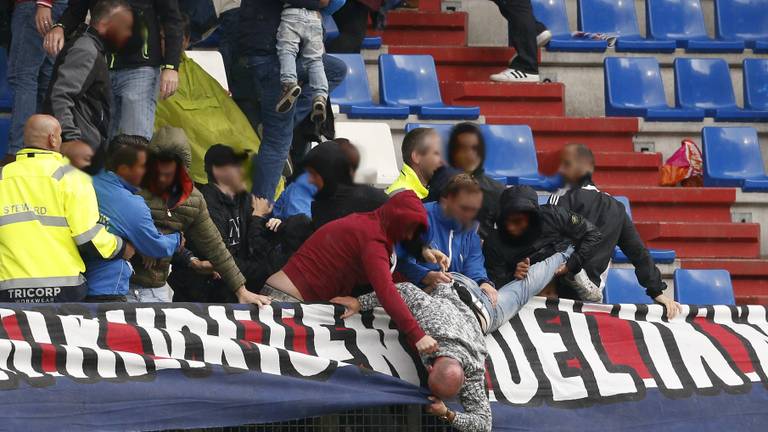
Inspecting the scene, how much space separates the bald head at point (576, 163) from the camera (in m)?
8.16

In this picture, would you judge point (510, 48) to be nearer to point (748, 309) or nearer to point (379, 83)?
point (379, 83)

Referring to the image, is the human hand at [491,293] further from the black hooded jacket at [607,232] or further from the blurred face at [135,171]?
the blurred face at [135,171]

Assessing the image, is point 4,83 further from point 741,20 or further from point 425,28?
point 741,20

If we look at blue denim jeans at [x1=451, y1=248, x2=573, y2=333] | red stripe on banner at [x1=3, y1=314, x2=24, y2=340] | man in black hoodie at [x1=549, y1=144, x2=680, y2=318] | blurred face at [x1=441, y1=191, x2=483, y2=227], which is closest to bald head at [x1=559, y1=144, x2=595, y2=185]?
man in black hoodie at [x1=549, y1=144, x2=680, y2=318]

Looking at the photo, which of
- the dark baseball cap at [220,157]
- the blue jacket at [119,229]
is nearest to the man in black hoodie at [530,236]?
the dark baseball cap at [220,157]

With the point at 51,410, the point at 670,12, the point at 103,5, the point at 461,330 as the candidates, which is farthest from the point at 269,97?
the point at 670,12

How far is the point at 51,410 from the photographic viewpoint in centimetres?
587

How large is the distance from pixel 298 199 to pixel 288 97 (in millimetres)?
1216

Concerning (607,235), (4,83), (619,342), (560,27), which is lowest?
(619,342)

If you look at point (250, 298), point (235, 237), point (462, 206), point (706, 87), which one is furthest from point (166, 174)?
point (706, 87)

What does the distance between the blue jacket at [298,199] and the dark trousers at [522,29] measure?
13.8 ft

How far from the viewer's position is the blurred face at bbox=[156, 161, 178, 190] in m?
6.90

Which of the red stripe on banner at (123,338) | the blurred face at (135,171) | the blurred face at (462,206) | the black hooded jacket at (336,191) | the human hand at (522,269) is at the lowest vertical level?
the human hand at (522,269)

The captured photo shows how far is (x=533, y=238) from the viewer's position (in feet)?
24.8
